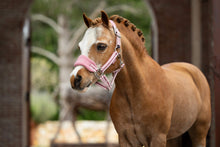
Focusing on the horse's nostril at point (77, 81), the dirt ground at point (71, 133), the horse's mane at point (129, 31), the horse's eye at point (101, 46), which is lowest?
the dirt ground at point (71, 133)

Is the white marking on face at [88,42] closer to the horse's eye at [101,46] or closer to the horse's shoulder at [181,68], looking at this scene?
the horse's eye at [101,46]

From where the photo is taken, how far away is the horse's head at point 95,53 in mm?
2080

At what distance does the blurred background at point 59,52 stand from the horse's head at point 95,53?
729cm

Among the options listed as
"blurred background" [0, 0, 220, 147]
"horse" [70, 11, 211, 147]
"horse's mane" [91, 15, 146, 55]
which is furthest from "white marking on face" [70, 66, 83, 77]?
"blurred background" [0, 0, 220, 147]

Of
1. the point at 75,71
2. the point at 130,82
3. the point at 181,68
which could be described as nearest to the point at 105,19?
the point at 75,71

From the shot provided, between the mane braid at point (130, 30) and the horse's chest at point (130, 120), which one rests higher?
the mane braid at point (130, 30)

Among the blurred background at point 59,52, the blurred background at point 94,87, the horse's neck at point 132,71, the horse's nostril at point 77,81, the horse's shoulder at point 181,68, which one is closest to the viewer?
the horse's nostril at point 77,81

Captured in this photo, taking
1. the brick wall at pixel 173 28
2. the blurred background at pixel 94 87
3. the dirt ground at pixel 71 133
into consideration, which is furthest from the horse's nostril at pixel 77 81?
the dirt ground at pixel 71 133

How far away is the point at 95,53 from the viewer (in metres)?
2.17

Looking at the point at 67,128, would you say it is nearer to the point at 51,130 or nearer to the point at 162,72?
the point at 51,130

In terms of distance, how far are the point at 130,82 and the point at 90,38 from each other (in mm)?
510

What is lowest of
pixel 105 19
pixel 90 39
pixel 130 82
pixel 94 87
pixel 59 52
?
pixel 94 87

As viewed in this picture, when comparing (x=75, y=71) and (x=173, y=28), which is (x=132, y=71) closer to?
(x=75, y=71)

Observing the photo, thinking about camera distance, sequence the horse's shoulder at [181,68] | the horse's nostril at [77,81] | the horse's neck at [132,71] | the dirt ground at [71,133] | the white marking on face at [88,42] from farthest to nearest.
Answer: the dirt ground at [71,133], the horse's shoulder at [181,68], the horse's neck at [132,71], the white marking on face at [88,42], the horse's nostril at [77,81]
